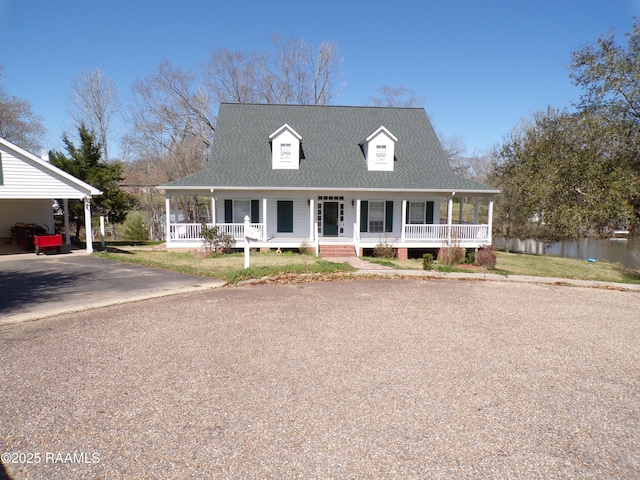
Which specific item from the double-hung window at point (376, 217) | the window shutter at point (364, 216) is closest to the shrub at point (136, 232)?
the window shutter at point (364, 216)

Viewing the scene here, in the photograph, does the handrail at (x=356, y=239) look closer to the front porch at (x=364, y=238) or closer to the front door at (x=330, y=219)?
the front porch at (x=364, y=238)

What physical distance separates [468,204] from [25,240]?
1964 inches

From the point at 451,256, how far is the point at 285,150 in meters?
9.25

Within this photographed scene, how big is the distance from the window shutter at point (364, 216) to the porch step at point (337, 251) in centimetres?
176

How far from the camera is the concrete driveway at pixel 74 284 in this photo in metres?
8.07

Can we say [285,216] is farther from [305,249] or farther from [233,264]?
[233,264]

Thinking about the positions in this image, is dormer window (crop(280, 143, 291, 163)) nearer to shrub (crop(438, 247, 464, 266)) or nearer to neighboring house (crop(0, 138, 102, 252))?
neighboring house (crop(0, 138, 102, 252))

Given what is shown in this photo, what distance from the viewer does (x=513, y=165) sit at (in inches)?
1090

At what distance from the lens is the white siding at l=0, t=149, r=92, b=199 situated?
1464 cm

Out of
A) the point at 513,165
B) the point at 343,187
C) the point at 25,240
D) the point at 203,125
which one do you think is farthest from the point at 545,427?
the point at 203,125

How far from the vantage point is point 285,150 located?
19.5 m

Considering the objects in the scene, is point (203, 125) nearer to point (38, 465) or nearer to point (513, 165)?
point (513, 165)

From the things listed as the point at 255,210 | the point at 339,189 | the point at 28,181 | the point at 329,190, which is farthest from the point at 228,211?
the point at 28,181

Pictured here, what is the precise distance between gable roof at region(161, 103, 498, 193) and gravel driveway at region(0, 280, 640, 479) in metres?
11.0
